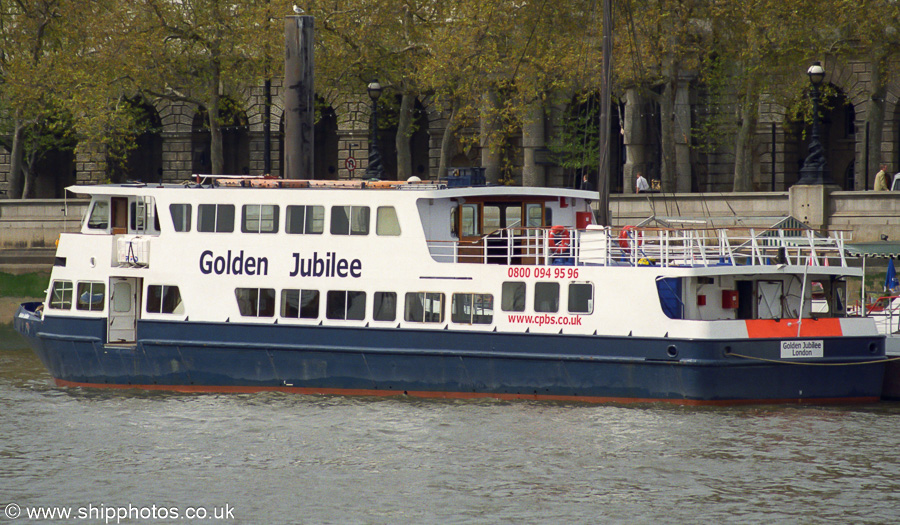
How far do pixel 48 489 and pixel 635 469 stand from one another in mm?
8269

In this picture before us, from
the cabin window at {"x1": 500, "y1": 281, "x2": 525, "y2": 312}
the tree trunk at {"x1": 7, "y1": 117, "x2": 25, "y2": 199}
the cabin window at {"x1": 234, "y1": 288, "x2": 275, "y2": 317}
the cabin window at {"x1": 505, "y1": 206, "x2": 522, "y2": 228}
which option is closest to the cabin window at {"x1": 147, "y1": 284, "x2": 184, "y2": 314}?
the cabin window at {"x1": 234, "y1": 288, "x2": 275, "y2": 317}

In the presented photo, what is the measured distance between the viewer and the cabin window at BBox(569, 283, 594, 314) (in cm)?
2377

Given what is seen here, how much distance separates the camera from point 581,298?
23828 mm

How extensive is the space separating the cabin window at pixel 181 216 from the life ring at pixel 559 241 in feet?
23.2

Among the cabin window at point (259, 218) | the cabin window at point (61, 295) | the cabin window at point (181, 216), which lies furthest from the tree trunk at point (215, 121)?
the cabin window at point (259, 218)

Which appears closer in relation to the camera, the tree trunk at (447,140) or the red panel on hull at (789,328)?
the red panel on hull at (789,328)

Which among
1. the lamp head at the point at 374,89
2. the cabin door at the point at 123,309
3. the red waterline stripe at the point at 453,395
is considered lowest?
the red waterline stripe at the point at 453,395

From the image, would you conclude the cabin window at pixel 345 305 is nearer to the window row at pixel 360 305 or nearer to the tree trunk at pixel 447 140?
the window row at pixel 360 305

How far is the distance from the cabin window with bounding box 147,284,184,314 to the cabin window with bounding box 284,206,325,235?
2610 mm

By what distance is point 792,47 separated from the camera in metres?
40.3

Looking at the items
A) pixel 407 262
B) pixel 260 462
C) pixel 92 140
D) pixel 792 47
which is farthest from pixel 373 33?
pixel 260 462

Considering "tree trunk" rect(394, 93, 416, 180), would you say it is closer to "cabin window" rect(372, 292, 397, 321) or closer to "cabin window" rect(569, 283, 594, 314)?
"cabin window" rect(372, 292, 397, 321)

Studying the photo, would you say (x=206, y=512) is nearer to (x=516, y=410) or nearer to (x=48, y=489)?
(x=48, y=489)

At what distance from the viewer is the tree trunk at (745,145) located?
138ft
